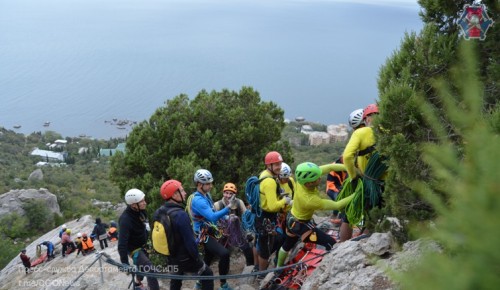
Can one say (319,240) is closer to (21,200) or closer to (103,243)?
(103,243)

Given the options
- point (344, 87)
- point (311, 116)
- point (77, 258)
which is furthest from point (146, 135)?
point (344, 87)

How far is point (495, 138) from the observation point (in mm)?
→ 1033

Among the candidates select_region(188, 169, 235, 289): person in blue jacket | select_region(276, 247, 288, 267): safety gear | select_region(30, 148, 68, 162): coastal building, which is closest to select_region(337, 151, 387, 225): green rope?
select_region(276, 247, 288, 267): safety gear

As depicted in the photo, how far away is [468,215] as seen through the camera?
973mm

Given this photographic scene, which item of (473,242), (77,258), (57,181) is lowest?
(57,181)

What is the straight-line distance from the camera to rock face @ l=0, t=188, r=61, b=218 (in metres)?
34.6

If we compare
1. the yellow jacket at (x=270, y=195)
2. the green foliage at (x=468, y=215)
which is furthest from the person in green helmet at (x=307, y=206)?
the green foliage at (x=468, y=215)

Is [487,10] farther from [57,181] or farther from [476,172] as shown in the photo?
[57,181]

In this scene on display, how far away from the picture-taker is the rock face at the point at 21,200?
34562 millimetres

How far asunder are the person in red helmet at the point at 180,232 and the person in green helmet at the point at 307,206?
1.29 metres

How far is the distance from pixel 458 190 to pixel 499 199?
4.1 inches

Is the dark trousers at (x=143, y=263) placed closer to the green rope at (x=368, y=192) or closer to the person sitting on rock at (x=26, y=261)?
the green rope at (x=368, y=192)

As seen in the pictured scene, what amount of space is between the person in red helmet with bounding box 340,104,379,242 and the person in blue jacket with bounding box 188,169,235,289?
179 centimetres

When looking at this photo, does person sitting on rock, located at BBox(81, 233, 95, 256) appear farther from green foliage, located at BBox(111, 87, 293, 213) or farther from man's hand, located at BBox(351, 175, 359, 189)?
man's hand, located at BBox(351, 175, 359, 189)
